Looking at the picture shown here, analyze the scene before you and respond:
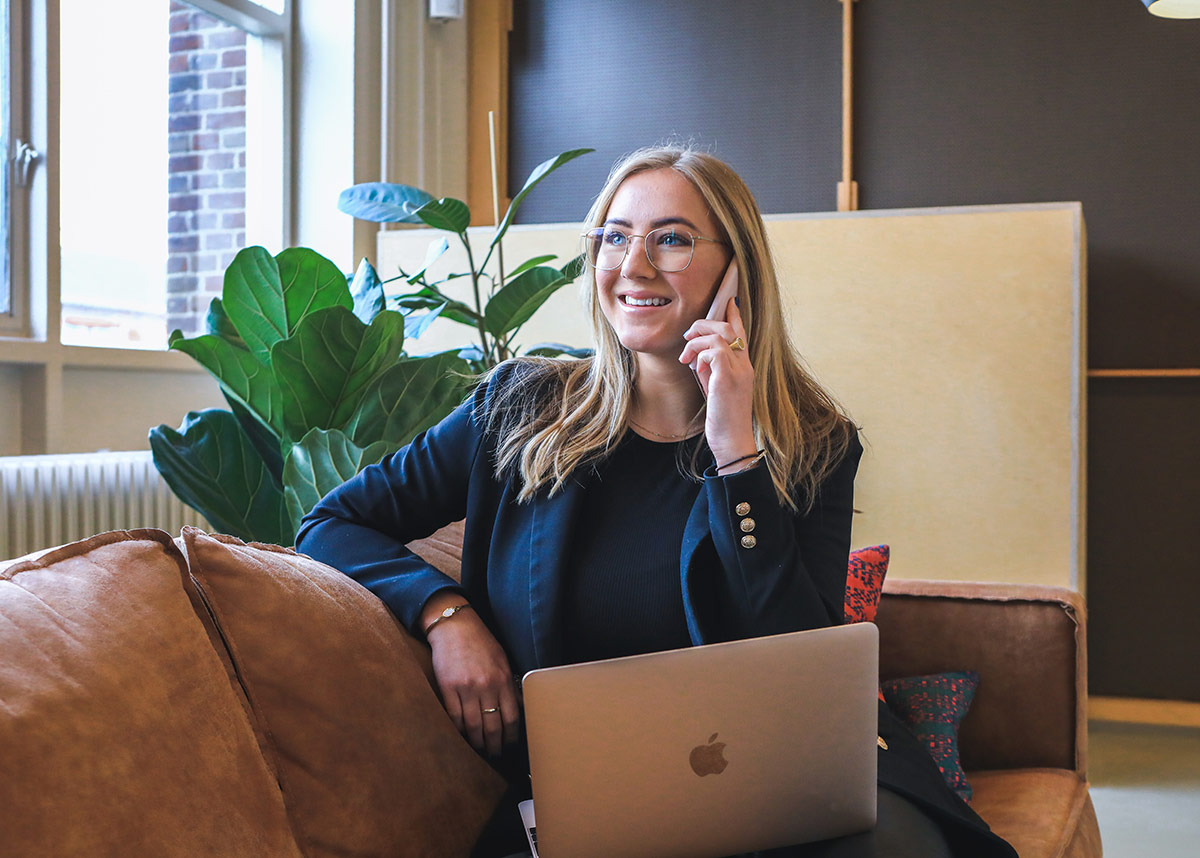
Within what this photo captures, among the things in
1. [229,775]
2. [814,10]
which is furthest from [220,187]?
[229,775]

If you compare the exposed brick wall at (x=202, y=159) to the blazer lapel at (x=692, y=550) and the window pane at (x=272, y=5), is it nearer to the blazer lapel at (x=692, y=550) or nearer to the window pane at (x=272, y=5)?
the window pane at (x=272, y=5)

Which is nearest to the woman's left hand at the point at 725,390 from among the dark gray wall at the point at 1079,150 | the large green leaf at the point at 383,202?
the large green leaf at the point at 383,202

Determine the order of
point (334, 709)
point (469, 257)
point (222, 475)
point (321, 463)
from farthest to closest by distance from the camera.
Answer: point (469, 257) → point (222, 475) → point (321, 463) → point (334, 709)

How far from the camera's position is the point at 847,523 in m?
1.50

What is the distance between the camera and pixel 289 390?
214 centimetres

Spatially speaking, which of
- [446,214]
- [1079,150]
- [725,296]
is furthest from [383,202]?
[1079,150]

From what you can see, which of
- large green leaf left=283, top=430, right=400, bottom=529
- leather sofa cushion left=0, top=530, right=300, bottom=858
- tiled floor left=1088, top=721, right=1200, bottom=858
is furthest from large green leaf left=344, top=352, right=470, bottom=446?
tiled floor left=1088, top=721, right=1200, bottom=858

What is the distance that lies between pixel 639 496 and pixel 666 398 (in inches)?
7.1

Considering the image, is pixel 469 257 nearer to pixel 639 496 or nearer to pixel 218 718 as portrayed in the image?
pixel 639 496

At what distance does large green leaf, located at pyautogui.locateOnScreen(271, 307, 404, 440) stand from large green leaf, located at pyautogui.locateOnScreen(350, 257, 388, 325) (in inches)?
6.9

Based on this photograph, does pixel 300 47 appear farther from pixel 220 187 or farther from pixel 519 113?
pixel 519 113

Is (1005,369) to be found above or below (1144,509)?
above

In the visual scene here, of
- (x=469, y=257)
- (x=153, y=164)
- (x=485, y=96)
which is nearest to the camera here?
(x=469, y=257)

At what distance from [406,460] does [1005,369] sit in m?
1.91
